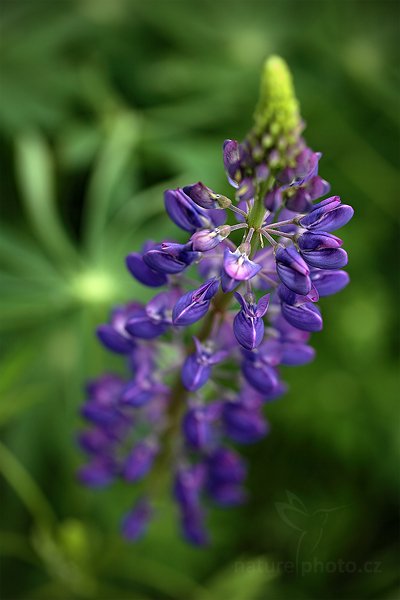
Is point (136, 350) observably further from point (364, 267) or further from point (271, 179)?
point (364, 267)

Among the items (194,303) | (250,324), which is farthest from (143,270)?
(250,324)

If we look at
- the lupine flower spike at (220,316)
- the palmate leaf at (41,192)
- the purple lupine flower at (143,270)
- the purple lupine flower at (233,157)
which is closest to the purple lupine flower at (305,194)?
the lupine flower spike at (220,316)

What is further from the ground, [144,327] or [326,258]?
[144,327]

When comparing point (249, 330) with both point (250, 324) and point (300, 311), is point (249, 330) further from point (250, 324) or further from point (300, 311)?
point (300, 311)
